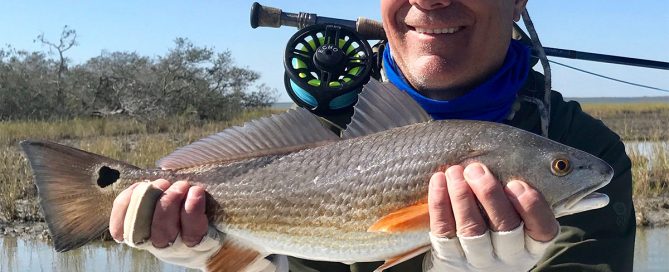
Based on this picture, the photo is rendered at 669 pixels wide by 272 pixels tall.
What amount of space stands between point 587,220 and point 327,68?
158 cm

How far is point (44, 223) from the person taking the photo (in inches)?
371

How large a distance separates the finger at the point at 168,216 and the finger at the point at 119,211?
0.46 feet

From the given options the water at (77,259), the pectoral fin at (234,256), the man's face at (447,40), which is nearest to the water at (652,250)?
the man's face at (447,40)

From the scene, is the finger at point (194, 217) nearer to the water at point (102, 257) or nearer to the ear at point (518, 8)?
the ear at point (518, 8)

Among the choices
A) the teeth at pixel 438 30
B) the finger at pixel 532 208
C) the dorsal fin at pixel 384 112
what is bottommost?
the finger at pixel 532 208

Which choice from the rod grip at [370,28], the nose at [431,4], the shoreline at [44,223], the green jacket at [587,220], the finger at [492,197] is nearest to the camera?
the finger at [492,197]

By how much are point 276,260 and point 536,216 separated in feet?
4.46

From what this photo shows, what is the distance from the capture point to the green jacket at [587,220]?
11.4 ft

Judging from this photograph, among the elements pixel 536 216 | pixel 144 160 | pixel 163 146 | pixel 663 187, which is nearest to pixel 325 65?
pixel 536 216

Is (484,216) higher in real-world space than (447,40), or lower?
lower

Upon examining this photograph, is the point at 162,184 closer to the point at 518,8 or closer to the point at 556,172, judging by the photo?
the point at 556,172

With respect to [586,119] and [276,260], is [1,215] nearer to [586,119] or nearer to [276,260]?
[276,260]

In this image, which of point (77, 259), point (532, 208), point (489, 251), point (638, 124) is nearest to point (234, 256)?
point (489, 251)

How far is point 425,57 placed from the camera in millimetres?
3684
